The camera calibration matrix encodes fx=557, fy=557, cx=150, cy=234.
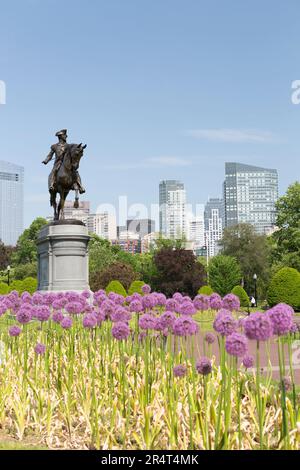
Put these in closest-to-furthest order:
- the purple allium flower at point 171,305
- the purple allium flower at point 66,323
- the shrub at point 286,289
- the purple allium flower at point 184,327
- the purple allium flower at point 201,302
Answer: the purple allium flower at point 184,327 → the purple allium flower at point 171,305 → the purple allium flower at point 66,323 → the purple allium flower at point 201,302 → the shrub at point 286,289

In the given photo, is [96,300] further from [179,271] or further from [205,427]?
[179,271]

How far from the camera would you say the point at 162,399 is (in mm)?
6867

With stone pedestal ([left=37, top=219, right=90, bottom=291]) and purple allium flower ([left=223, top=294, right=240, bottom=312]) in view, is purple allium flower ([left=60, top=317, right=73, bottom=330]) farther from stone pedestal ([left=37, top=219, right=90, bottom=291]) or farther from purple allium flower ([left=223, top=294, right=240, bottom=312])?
stone pedestal ([left=37, top=219, right=90, bottom=291])

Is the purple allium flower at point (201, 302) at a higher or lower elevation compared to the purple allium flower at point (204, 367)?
higher

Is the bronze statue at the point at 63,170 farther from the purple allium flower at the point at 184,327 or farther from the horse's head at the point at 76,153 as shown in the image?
the purple allium flower at the point at 184,327

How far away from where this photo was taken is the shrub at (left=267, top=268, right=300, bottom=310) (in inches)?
1326

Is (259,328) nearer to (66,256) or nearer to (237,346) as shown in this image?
(237,346)

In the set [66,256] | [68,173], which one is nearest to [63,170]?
[68,173]

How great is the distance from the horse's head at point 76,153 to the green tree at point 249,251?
4759 centimetres

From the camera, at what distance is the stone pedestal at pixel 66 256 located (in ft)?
76.0

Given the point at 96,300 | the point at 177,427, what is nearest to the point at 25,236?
the point at 96,300

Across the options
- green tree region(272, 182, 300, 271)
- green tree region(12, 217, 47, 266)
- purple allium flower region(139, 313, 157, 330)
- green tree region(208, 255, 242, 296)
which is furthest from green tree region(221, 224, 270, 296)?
purple allium flower region(139, 313, 157, 330)

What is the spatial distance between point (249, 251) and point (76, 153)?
51.2 m

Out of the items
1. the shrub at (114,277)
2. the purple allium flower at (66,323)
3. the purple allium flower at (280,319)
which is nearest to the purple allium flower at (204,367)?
the purple allium flower at (280,319)
